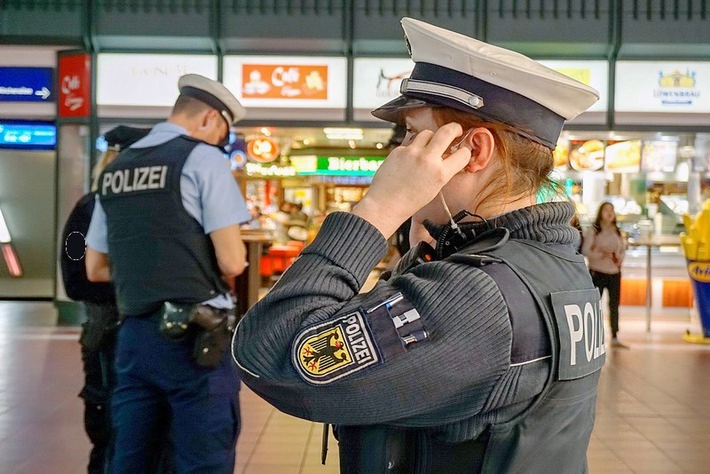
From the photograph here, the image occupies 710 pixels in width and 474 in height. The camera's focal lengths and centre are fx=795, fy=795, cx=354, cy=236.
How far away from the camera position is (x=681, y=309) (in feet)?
40.7

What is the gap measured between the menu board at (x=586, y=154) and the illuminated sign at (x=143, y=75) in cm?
566

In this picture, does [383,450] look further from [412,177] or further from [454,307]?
[412,177]

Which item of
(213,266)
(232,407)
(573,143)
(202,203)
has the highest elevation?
(573,143)

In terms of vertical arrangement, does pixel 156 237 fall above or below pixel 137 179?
below

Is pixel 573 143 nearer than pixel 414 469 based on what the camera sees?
No

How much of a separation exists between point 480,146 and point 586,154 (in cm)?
1171

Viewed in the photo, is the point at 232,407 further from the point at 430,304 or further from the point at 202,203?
the point at 430,304

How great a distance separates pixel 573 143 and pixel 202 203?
1045 cm

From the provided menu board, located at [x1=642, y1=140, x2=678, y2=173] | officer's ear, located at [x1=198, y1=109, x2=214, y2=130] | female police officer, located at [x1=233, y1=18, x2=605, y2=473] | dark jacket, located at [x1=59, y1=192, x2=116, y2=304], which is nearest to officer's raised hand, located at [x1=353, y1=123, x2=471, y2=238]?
female police officer, located at [x1=233, y1=18, x2=605, y2=473]

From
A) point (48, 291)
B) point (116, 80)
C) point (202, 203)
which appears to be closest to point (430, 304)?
point (202, 203)

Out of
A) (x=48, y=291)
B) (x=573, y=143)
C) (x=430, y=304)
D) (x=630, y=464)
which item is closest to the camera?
(x=430, y=304)

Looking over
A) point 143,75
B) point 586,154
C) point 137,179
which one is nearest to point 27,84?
point 143,75

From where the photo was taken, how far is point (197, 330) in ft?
8.85

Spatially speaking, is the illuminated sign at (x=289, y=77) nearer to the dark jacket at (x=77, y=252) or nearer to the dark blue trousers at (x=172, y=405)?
the dark jacket at (x=77, y=252)
